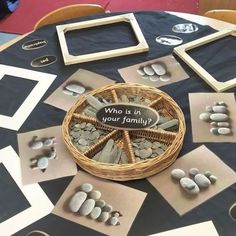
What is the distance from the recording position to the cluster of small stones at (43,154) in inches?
33.9

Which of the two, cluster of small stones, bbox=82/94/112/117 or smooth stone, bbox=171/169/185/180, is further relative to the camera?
cluster of small stones, bbox=82/94/112/117

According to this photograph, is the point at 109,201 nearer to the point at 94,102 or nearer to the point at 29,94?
the point at 94,102

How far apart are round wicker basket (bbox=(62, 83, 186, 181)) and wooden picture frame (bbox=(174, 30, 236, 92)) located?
0.55ft

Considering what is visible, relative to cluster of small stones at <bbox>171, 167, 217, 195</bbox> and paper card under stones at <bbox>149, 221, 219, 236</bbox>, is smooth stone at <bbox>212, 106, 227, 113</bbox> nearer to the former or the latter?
cluster of small stones at <bbox>171, 167, 217, 195</bbox>

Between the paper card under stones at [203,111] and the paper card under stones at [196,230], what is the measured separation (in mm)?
231

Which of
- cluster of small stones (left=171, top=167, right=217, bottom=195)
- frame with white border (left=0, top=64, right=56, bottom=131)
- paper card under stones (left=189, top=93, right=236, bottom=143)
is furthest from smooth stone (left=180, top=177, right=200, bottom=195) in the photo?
frame with white border (left=0, top=64, right=56, bottom=131)

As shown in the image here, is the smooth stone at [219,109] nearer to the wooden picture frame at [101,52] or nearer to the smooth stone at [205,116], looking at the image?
the smooth stone at [205,116]

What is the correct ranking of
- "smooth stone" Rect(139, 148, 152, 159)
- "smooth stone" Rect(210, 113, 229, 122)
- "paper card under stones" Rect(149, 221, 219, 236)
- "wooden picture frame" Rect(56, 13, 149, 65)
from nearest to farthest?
"paper card under stones" Rect(149, 221, 219, 236) → "smooth stone" Rect(139, 148, 152, 159) → "smooth stone" Rect(210, 113, 229, 122) → "wooden picture frame" Rect(56, 13, 149, 65)

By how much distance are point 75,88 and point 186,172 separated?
427 millimetres

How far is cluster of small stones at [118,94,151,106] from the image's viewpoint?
0.97 m

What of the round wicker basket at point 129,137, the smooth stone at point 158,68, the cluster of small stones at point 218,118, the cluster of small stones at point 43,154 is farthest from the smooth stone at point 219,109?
the cluster of small stones at point 43,154

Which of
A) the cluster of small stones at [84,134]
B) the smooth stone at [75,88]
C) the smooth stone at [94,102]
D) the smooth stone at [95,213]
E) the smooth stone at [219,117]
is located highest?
the smooth stone at [94,102]

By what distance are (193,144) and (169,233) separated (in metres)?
0.24

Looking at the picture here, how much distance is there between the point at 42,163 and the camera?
87cm
